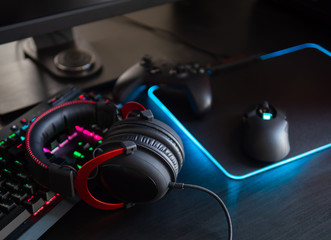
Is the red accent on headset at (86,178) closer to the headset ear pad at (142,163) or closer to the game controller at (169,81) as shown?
the headset ear pad at (142,163)

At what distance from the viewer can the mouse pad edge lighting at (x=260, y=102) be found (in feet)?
2.02

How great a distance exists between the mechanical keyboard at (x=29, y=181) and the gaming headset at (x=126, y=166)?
0.02 m

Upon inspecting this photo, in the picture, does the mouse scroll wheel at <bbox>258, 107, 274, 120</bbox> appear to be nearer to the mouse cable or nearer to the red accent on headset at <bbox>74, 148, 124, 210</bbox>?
the mouse cable

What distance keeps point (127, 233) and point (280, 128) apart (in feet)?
0.95

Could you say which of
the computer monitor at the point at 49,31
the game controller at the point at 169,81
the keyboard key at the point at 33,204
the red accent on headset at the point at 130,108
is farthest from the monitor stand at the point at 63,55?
the keyboard key at the point at 33,204

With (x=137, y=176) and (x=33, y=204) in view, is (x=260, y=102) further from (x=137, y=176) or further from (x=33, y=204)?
(x=33, y=204)

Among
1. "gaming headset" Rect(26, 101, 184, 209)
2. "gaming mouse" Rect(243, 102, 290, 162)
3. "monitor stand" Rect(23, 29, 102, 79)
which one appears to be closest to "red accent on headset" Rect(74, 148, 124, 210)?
"gaming headset" Rect(26, 101, 184, 209)

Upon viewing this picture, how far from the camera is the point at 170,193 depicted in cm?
56

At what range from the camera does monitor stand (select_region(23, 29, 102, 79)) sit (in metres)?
0.77

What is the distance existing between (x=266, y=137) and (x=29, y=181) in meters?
0.36

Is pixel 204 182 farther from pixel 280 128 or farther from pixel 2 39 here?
pixel 2 39

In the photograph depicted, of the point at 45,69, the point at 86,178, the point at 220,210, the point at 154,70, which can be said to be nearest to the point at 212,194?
the point at 220,210

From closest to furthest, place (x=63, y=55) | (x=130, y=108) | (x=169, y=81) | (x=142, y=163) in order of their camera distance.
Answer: (x=142, y=163)
(x=130, y=108)
(x=169, y=81)
(x=63, y=55)

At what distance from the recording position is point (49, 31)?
0.61 meters
